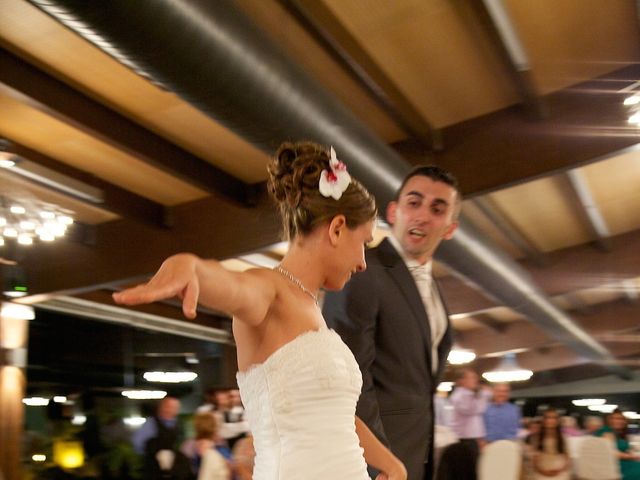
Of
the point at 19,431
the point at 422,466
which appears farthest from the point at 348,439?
the point at 19,431

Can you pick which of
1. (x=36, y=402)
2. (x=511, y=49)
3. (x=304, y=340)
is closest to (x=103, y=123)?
(x=511, y=49)

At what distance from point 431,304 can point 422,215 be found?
25cm

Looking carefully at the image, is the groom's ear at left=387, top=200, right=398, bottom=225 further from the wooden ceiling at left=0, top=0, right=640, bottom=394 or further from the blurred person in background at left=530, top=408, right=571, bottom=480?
the blurred person in background at left=530, top=408, right=571, bottom=480

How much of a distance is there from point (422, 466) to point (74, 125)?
359cm

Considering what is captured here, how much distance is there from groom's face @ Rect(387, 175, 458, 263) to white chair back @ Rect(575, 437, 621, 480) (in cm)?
510

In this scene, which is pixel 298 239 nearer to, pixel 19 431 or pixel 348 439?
pixel 348 439

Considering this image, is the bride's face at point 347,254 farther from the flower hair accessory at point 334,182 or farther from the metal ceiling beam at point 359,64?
the metal ceiling beam at point 359,64

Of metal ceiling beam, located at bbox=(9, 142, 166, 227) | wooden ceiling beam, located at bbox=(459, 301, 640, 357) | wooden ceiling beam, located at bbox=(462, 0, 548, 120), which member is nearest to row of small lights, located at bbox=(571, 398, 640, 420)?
wooden ceiling beam, located at bbox=(459, 301, 640, 357)

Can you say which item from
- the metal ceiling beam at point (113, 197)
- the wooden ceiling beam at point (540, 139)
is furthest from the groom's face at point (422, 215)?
the metal ceiling beam at point (113, 197)

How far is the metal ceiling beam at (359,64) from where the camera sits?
4.14m

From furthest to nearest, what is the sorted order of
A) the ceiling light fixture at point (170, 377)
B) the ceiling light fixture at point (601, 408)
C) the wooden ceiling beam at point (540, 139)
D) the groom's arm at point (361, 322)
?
the ceiling light fixture at point (601, 408) → the ceiling light fixture at point (170, 377) → the wooden ceiling beam at point (540, 139) → the groom's arm at point (361, 322)

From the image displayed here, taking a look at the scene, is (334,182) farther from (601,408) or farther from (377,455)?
(601,408)

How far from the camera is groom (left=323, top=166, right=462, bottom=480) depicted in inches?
72.9

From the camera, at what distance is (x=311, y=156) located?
1482mm
